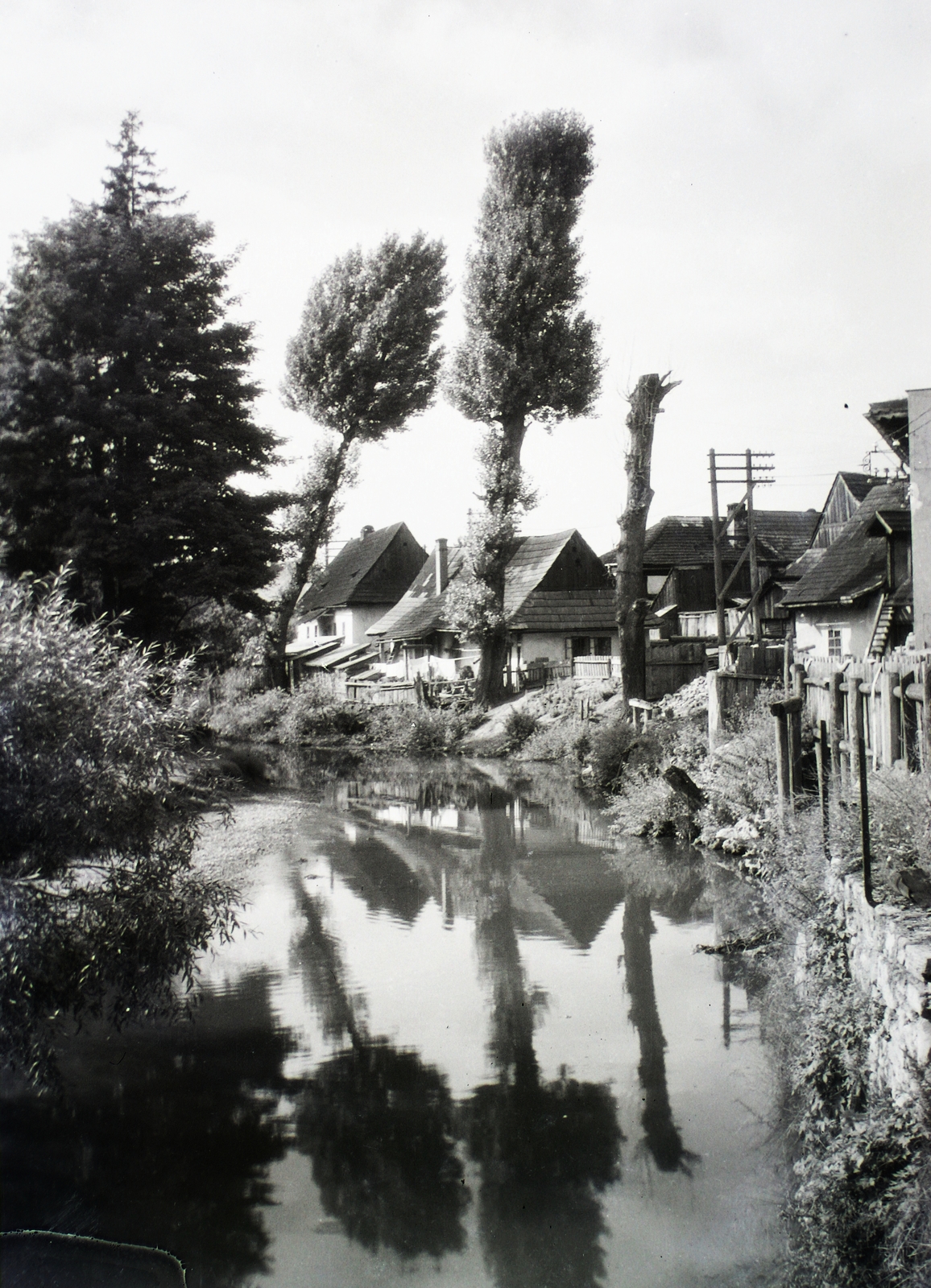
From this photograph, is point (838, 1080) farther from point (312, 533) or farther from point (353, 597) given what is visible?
point (353, 597)

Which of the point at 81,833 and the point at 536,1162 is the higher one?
the point at 81,833

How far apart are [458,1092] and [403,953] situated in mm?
3156

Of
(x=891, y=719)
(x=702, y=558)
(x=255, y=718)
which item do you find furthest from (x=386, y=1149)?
(x=702, y=558)

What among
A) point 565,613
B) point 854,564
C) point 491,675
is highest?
point 854,564

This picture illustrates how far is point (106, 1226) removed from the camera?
5.24 m

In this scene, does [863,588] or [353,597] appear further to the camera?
[353,597]

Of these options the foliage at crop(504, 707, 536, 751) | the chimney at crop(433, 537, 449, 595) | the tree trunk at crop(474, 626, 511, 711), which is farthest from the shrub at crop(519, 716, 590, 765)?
the chimney at crop(433, 537, 449, 595)

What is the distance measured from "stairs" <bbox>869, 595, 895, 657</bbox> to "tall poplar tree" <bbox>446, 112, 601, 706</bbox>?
11.0 meters

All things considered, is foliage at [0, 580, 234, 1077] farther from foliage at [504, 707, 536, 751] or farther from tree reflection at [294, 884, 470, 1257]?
foliage at [504, 707, 536, 751]

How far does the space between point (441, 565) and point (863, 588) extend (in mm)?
23333

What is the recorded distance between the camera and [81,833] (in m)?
6.20

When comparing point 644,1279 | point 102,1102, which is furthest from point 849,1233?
point 102,1102

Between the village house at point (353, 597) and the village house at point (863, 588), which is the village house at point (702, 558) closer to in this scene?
the village house at point (353, 597)

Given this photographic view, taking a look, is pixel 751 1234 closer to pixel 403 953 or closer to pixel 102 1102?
pixel 102 1102
